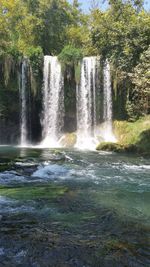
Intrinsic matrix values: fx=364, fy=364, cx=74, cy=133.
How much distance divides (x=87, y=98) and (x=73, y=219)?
20782 mm

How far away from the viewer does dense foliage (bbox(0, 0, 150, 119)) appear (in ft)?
75.0

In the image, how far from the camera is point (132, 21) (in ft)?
82.0

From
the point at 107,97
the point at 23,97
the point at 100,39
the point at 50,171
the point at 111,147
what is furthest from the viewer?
the point at 23,97

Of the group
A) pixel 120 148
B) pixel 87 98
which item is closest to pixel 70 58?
pixel 87 98

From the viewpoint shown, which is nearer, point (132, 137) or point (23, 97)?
point (132, 137)

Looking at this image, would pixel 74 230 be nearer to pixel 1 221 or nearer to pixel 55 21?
pixel 1 221

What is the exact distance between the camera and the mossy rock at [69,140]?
24.3 meters

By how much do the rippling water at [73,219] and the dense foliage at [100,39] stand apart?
892 cm

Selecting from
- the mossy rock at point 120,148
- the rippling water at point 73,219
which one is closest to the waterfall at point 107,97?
the mossy rock at point 120,148

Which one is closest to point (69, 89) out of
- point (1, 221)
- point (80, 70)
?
point (80, 70)

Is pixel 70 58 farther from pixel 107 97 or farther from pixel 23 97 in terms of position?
pixel 23 97

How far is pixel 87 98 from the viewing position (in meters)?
27.0

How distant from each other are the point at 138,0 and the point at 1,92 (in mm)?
12280

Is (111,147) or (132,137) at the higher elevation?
(132,137)
